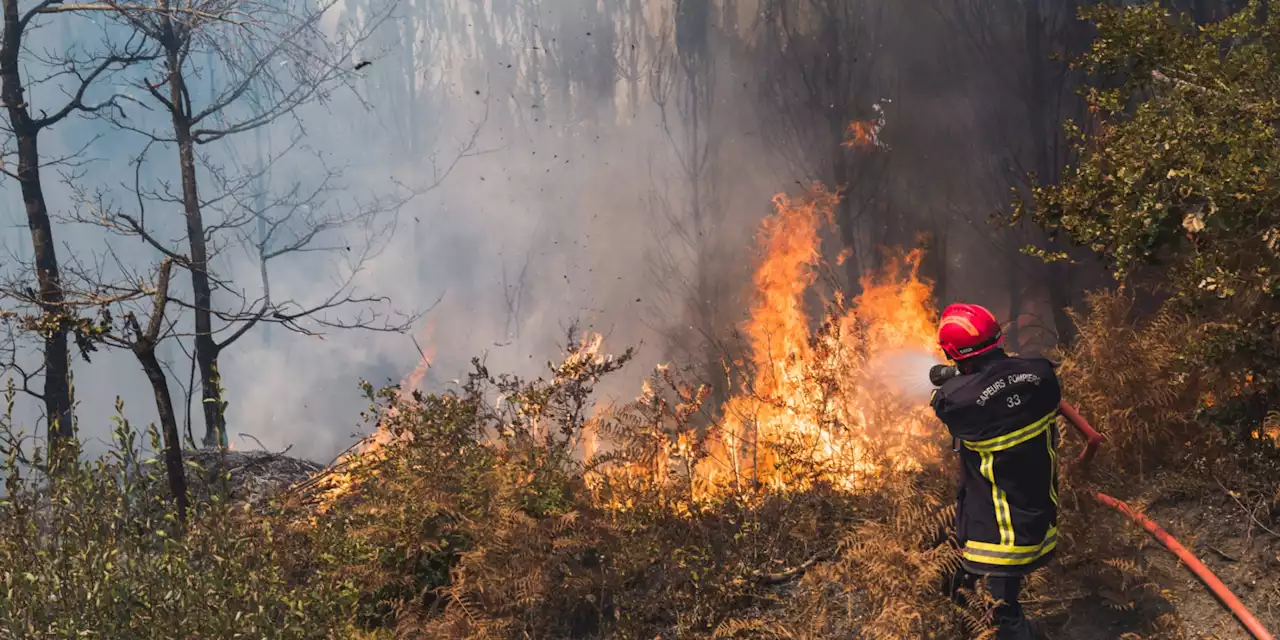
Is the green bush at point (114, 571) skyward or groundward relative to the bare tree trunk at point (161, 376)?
groundward

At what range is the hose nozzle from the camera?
380cm

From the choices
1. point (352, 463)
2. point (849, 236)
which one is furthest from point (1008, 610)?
point (849, 236)

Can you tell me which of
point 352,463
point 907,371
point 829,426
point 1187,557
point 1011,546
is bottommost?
point 1187,557

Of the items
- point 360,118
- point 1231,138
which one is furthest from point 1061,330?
point 360,118

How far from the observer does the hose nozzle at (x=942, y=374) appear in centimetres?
380

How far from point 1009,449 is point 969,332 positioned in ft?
1.75

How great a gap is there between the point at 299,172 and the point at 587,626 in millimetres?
22174

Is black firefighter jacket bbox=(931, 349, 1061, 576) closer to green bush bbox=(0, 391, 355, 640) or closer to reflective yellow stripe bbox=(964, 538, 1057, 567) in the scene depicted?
reflective yellow stripe bbox=(964, 538, 1057, 567)

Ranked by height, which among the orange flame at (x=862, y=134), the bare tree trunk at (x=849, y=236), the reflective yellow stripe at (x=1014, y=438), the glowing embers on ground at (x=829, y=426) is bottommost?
the reflective yellow stripe at (x=1014, y=438)

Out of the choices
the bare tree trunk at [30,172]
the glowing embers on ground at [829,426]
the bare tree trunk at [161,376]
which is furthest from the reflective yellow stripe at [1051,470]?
the bare tree trunk at [30,172]

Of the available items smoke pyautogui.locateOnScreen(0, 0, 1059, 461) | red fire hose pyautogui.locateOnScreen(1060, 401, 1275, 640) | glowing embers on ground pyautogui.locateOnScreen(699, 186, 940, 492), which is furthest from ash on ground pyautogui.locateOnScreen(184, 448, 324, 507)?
smoke pyautogui.locateOnScreen(0, 0, 1059, 461)

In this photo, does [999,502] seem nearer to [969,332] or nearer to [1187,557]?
[969,332]

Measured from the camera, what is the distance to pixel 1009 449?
3.57 metres

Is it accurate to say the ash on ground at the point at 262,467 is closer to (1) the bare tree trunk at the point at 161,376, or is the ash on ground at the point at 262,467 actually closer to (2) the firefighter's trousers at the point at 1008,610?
(1) the bare tree trunk at the point at 161,376
